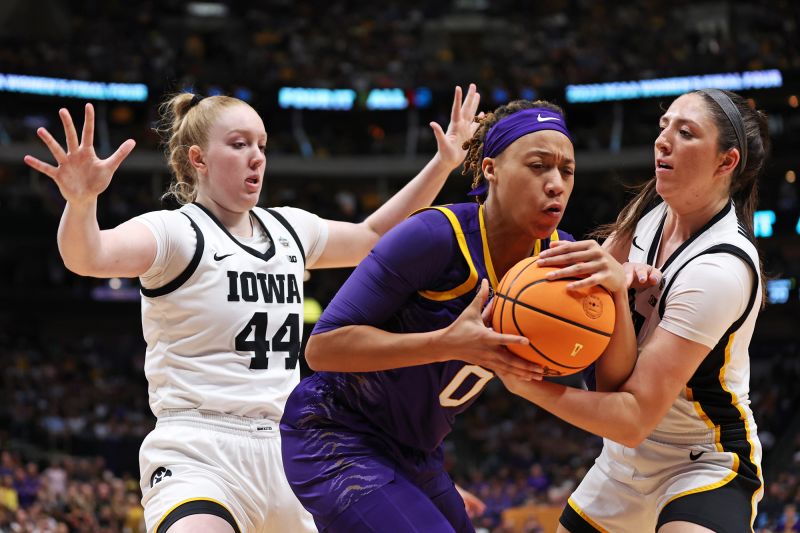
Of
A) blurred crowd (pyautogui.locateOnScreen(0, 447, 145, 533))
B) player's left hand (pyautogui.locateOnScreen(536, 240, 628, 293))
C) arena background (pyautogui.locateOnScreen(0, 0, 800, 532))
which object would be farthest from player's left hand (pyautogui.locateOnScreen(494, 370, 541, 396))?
arena background (pyautogui.locateOnScreen(0, 0, 800, 532))

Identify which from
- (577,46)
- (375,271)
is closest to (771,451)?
(577,46)

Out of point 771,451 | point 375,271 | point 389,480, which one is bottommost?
point 771,451

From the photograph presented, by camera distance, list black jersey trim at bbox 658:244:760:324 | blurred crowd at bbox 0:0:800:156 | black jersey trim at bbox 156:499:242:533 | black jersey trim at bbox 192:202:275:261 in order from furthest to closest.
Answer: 1. blurred crowd at bbox 0:0:800:156
2. black jersey trim at bbox 192:202:275:261
3. black jersey trim at bbox 156:499:242:533
4. black jersey trim at bbox 658:244:760:324

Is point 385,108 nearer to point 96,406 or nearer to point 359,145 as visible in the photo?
point 359,145

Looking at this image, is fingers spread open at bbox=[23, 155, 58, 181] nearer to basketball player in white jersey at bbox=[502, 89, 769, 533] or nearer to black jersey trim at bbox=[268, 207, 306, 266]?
black jersey trim at bbox=[268, 207, 306, 266]

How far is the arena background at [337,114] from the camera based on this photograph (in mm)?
21531

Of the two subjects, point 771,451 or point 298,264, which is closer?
point 298,264

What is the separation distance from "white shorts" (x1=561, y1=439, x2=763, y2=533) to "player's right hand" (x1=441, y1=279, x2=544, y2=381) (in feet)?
3.18

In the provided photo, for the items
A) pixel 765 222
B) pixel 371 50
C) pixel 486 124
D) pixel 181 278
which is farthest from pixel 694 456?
pixel 371 50

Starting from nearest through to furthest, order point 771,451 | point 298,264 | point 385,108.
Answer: point 298,264, point 771,451, point 385,108

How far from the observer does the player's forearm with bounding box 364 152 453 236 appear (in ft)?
15.9

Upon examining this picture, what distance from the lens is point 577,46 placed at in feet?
91.1

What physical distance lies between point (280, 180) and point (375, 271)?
24470mm

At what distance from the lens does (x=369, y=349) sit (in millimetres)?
3230
